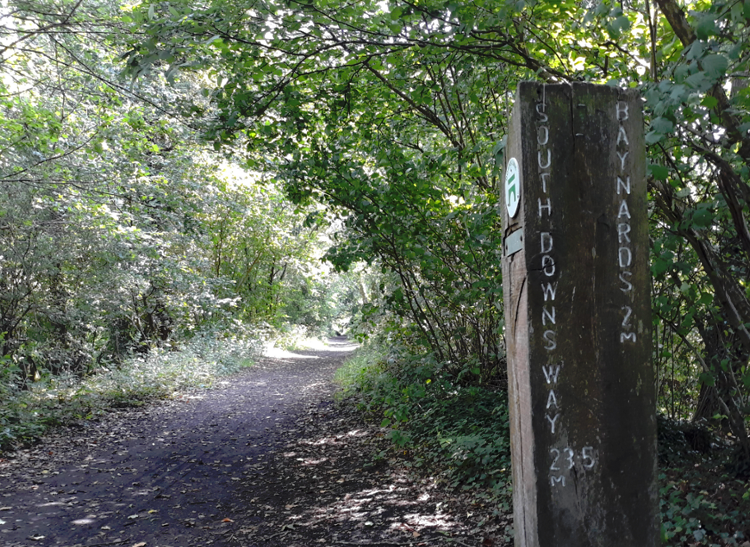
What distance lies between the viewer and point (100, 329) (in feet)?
40.6

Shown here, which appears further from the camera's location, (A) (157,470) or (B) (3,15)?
(B) (3,15)

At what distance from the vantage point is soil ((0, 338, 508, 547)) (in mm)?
3967

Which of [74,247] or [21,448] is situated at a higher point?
[74,247]

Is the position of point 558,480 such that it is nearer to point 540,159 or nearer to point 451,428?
point 540,159

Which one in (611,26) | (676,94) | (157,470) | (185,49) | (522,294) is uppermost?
(185,49)

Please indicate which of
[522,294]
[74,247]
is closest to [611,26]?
[522,294]

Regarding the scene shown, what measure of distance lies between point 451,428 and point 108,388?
7418 millimetres

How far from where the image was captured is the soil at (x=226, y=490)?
13.0 feet

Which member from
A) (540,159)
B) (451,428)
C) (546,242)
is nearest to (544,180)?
(540,159)

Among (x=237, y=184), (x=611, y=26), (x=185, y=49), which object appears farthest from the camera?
(x=237, y=184)

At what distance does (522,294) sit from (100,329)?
512 inches

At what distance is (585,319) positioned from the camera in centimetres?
194

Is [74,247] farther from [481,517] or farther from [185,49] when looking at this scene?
[481,517]

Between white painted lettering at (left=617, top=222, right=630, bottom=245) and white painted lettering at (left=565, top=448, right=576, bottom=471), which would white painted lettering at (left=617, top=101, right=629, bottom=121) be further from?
white painted lettering at (left=565, top=448, right=576, bottom=471)
